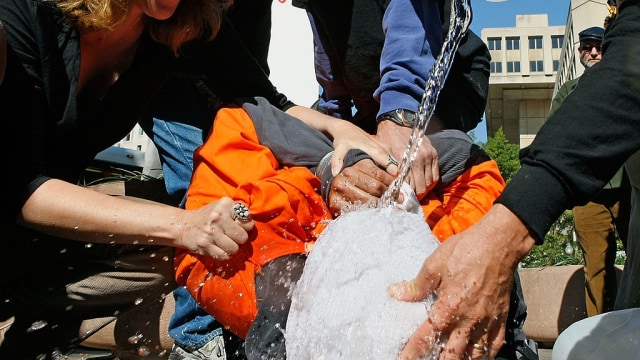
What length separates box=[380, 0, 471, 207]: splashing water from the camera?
1.90 metres

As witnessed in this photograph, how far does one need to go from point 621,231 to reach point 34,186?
9.92 feet

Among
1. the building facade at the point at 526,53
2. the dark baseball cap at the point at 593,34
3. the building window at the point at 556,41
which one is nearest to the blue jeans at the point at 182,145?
the dark baseball cap at the point at 593,34

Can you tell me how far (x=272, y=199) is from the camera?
1.81 m

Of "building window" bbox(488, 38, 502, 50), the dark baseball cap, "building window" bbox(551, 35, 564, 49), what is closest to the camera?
the dark baseball cap

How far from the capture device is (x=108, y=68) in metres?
2.50

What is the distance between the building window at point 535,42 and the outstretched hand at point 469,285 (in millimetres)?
61351

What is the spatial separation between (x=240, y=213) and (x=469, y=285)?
2.10 ft

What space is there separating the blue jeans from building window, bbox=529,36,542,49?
6040 centimetres

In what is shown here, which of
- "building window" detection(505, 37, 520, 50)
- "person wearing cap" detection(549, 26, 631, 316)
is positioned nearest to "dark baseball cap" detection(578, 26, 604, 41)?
"person wearing cap" detection(549, 26, 631, 316)

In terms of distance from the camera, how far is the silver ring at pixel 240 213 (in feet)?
5.87

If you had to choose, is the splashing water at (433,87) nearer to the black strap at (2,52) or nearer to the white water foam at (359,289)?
the white water foam at (359,289)

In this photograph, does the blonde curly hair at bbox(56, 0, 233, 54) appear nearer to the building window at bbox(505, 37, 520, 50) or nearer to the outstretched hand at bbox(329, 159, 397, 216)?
the outstretched hand at bbox(329, 159, 397, 216)

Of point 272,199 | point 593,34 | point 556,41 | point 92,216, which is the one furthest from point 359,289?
point 556,41

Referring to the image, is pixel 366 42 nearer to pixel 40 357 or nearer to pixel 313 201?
pixel 313 201
